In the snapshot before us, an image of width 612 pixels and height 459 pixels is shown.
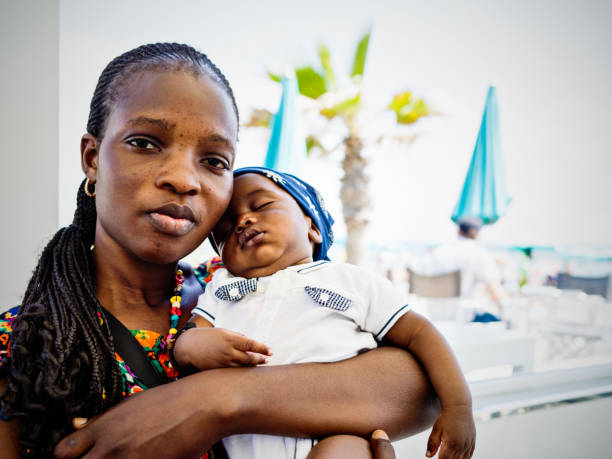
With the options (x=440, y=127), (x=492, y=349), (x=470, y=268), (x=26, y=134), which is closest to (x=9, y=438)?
(x=26, y=134)

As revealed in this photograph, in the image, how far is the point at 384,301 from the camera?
3.42 feet

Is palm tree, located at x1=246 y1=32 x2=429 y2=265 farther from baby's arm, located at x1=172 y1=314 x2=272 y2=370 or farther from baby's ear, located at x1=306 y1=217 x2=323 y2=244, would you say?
baby's arm, located at x1=172 y1=314 x2=272 y2=370

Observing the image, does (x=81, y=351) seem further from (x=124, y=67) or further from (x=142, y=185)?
(x=124, y=67)

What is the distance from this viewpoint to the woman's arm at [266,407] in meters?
0.71

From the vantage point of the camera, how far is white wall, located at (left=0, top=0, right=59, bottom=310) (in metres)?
1.63

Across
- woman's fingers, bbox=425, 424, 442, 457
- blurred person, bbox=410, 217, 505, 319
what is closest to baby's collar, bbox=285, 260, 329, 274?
woman's fingers, bbox=425, 424, 442, 457

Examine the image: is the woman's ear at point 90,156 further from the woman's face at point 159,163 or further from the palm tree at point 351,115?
the palm tree at point 351,115

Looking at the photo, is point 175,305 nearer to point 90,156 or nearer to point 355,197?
point 90,156

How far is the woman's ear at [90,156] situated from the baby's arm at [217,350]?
0.46 m

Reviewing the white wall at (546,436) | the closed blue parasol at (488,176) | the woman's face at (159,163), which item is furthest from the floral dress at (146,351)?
the closed blue parasol at (488,176)

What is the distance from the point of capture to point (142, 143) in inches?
34.3

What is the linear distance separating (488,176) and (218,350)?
614 cm

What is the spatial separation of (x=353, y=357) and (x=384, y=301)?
18 cm

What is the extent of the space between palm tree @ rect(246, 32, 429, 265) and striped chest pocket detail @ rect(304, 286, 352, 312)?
21.8 feet
